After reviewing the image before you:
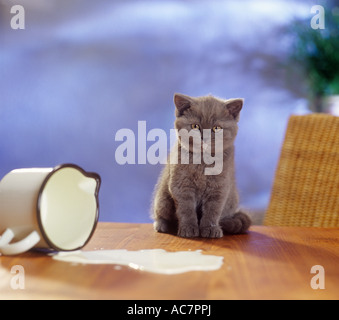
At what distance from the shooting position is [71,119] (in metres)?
3.11

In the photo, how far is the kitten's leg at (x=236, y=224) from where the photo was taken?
115 cm

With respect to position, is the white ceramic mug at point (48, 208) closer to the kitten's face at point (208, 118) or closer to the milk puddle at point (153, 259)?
the milk puddle at point (153, 259)

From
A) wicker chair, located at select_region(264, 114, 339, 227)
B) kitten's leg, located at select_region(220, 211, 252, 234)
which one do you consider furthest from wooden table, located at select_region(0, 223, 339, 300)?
wicker chair, located at select_region(264, 114, 339, 227)

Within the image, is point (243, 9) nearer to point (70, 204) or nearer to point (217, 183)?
point (217, 183)

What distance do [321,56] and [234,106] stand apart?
2081mm

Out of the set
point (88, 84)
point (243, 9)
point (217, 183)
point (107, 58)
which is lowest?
point (217, 183)

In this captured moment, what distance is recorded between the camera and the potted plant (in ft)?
9.55

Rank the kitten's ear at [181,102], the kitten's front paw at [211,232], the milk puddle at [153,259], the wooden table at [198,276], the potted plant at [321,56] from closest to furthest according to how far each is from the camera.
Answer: the wooden table at [198,276]
the milk puddle at [153,259]
the kitten's front paw at [211,232]
the kitten's ear at [181,102]
the potted plant at [321,56]

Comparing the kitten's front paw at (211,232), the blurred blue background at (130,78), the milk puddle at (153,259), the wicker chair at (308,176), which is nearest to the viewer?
the milk puddle at (153,259)

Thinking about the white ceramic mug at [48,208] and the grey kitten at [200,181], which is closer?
the white ceramic mug at [48,208]

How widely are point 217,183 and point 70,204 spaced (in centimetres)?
42

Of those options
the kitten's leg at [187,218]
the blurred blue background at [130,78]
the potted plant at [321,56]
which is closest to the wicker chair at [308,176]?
the kitten's leg at [187,218]

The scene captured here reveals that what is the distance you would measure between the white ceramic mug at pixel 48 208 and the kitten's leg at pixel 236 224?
41cm
